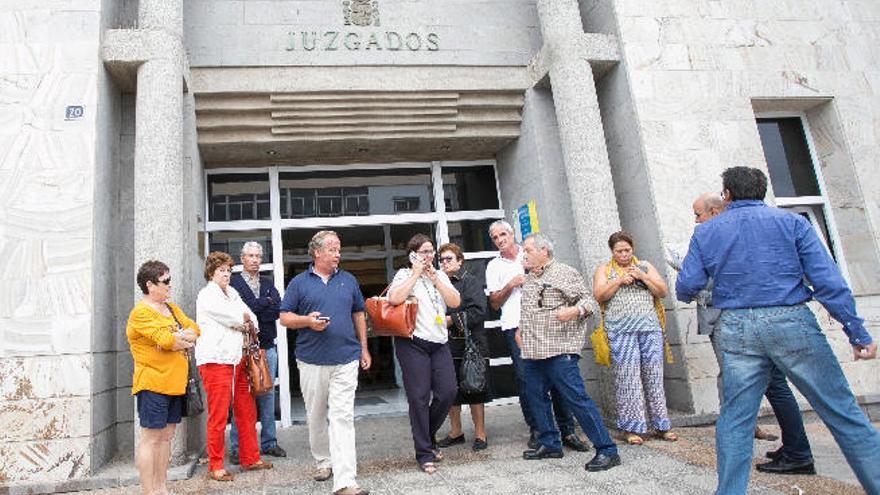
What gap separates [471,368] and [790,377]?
226 cm

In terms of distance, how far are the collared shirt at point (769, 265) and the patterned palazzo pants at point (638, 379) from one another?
1.68m

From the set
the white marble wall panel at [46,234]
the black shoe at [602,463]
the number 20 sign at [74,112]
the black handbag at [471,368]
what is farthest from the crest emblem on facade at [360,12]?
the black shoe at [602,463]

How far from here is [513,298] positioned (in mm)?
4586

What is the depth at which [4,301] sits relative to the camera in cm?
437

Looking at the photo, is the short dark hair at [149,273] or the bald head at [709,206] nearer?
the short dark hair at [149,273]

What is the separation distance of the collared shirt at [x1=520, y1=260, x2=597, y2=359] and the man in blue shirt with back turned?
3.83ft

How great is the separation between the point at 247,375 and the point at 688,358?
13.2 feet

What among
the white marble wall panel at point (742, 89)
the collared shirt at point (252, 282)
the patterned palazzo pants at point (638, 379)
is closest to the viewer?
the patterned palazzo pants at point (638, 379)

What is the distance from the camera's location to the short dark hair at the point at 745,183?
293 centimetres

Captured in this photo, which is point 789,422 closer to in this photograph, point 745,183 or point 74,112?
point 745,183

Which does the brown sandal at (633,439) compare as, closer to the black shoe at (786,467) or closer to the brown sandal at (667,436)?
the brown sandal at (667,436)

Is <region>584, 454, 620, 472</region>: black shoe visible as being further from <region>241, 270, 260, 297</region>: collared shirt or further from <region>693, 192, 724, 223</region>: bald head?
<region>241, 270, 260, 297</region>: collared shirt

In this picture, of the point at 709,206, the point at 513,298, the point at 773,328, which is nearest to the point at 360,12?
the point at 513,298

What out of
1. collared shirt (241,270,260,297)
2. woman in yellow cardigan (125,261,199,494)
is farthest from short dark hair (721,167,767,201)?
collared shirt (241,270,260,297)
